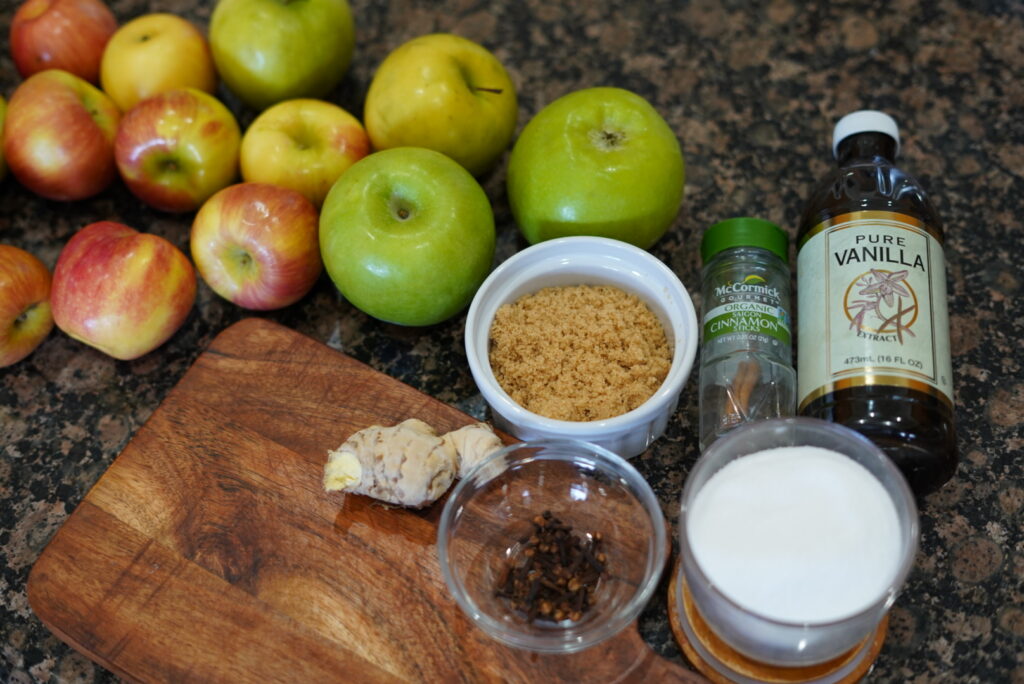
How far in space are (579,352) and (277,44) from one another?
0.59 meters

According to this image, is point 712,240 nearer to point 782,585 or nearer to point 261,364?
point 782,585

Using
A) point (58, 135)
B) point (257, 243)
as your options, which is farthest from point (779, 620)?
point (58, 135)

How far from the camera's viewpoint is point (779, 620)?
2.41ft

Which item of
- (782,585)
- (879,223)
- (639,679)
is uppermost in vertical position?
Answer: (879,223)

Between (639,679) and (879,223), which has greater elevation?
(879,223)

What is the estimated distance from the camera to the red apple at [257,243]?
105cm

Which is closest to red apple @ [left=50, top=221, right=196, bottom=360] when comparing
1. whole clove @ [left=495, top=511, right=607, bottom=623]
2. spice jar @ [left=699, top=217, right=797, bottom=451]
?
whole clove @ [left=495, top=511, right=607, bottom=623]

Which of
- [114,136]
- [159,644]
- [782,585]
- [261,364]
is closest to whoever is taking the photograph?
[782,585]

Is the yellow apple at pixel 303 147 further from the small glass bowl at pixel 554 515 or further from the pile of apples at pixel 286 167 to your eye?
the small glass bowl at pixel 554 515

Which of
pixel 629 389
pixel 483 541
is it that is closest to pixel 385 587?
pixel 483 541

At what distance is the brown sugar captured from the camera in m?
0.95

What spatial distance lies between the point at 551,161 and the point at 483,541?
0.44 metres

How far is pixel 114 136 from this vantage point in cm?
121

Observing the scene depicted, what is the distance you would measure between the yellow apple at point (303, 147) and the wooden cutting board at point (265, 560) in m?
0.24
